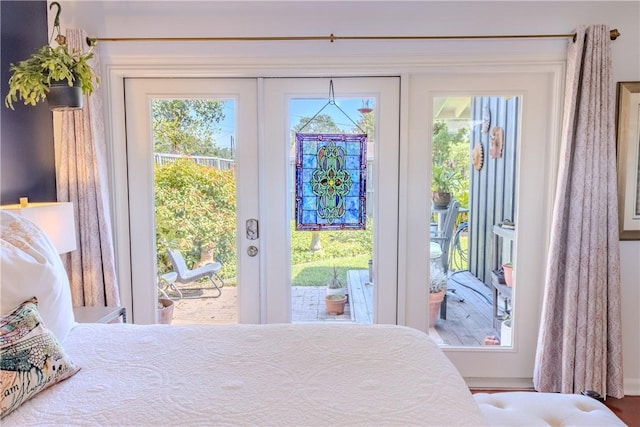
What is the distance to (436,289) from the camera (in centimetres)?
268

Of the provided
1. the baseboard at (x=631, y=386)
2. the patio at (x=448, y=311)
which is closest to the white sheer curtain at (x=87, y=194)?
the patio at (x=448, y=311)

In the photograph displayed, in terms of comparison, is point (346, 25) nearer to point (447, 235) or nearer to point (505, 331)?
point (447, 235)

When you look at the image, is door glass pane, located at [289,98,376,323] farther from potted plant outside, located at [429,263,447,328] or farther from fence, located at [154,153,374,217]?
potted plant outside, located at [429,263,447,328]

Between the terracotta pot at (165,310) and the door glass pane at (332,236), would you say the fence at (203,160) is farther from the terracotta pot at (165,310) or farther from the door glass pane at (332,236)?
the terracotta pot at (165,310)

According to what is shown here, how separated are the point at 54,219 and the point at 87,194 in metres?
0.41

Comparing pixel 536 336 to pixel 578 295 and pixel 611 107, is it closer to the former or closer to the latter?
pixel 578 295

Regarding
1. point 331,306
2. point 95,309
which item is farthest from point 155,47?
point 331,306

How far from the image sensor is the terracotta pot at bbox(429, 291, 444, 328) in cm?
268

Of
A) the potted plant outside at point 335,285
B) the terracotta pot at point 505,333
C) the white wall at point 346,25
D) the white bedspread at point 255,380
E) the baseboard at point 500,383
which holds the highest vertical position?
the white wall at point 346,25

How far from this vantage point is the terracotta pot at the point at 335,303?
2709 mm

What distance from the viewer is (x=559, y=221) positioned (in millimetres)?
2320

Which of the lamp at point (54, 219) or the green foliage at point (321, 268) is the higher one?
the lamp at point (54, 219)

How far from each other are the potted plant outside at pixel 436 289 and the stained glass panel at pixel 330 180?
58 cm

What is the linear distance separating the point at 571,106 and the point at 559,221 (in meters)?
0.64
